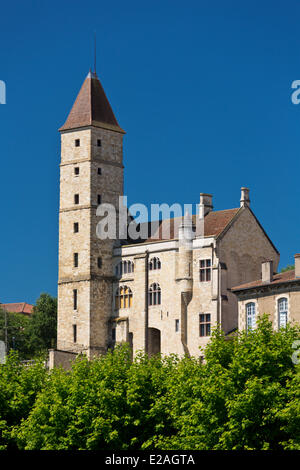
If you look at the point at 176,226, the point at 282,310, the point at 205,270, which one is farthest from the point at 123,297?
the point at 282,310

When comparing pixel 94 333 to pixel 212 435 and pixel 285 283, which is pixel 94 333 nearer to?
pixel 285 283

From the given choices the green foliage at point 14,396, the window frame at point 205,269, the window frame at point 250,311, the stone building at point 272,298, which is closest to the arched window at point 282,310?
the stone building at point 272,298

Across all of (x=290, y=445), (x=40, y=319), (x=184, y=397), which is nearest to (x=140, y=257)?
(x=40, y=319)

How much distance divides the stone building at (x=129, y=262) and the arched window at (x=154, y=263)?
0.25 feet

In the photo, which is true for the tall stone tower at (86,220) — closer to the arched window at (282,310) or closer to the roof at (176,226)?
the roof at (176,226)

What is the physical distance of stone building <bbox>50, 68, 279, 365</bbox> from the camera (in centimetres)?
9969

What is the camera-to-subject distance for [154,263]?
4080 inches

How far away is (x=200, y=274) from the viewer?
100 m

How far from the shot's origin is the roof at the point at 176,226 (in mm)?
101125

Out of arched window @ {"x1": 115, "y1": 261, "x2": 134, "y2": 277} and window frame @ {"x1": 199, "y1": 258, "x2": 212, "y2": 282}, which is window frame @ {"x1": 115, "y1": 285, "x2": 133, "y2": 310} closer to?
arched window @ {"x1": 115, "y1": 261, "x2": 134, "y2": 277}

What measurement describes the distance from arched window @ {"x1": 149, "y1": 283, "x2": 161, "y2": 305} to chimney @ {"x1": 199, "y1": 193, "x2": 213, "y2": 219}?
6532 mm

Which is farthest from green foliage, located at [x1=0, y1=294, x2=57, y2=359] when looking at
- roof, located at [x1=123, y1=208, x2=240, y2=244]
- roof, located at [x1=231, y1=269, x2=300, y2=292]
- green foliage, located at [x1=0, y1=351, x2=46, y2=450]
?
green foliage, located at [x1=0, y1=351, x2=46, y2=450]

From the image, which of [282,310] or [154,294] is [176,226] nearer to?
[154,294]

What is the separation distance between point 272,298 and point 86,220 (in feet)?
82.0
